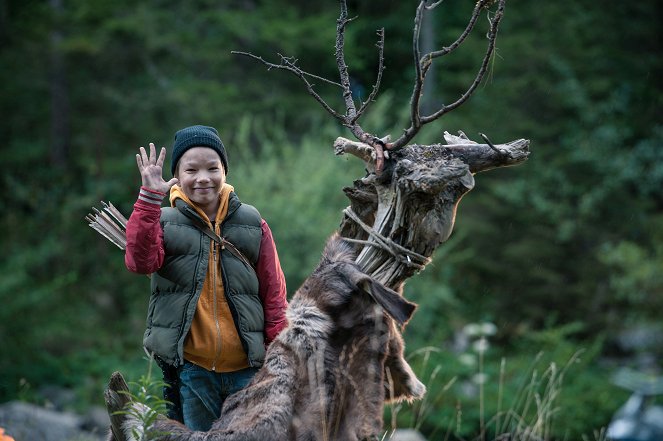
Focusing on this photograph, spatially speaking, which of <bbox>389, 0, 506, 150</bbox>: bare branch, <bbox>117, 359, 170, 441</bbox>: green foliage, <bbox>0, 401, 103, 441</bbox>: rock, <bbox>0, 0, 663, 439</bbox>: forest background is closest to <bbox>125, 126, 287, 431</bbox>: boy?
<bbox>117, 359, 170, 441</bbox>: green foliage

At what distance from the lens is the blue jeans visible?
3.10m

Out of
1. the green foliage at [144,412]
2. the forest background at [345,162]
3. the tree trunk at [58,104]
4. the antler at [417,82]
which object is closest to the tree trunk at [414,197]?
the antler at [417,82]

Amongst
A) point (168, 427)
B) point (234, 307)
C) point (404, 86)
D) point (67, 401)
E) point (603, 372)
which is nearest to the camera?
point (168, 427)

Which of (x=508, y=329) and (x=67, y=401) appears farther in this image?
(x=508, y=329)

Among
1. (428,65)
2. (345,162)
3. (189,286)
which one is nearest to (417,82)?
(428,65)

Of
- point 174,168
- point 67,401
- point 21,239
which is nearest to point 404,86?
point 21,239

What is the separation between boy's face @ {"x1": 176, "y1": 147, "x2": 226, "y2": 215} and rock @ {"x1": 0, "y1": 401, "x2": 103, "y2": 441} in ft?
10.3

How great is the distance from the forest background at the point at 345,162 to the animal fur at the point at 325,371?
24.5 ft

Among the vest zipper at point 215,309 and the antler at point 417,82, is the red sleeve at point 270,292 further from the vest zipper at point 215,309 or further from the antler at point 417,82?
the antler at point 417,82

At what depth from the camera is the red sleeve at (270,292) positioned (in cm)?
320

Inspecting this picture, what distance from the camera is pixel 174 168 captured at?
320 cm

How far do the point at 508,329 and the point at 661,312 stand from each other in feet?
8.20

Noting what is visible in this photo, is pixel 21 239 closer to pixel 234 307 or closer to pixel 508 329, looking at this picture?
pixel 508 329

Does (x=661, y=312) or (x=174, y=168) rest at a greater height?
(x=174, y=168)
